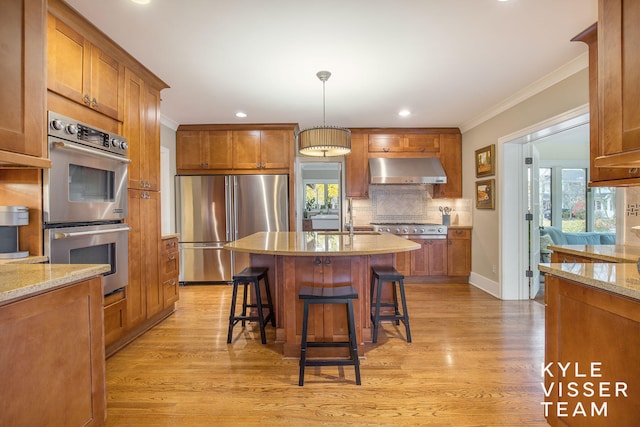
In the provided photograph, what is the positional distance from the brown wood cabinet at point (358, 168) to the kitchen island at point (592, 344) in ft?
11.6

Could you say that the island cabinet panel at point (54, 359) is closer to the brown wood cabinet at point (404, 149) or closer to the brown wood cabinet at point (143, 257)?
the brown wood cabinet at point (143, 257)

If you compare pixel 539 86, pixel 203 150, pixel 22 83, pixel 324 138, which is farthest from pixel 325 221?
pixel 22 83

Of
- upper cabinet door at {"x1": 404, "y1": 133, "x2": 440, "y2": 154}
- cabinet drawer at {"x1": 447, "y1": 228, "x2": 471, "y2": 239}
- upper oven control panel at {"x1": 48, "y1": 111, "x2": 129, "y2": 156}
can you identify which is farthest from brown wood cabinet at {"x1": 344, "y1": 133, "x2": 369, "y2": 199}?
upper oven control panel at {"x1": 48, "y1": 111, "x2": 129, "y2": 156}

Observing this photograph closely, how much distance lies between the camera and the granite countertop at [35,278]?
1.06 meters

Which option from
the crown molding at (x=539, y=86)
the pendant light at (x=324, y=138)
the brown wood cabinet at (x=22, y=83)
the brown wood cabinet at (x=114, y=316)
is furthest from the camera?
the pendant light at (x=324, y=138)

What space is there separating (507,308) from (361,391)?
8.08 feet

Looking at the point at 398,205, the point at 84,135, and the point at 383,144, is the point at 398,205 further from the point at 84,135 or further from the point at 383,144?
the point at 84,135

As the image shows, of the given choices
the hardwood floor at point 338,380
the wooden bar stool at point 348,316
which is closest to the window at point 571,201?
the hardwood floor at point 338,380

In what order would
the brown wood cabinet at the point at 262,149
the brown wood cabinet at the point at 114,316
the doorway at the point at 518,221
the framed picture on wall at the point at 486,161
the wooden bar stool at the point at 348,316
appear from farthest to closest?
the brown wood cabinet at the point at 262,149, the framed picture on wall at the point at 486,161, the doorway at the point at 518,221, the brown wood cabinet at the point at 114,316, the wooden bar stool at the point at 348,316

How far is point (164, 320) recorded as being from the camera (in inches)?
126

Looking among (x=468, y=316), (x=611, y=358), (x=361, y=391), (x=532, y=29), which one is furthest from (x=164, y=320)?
(x=532, y=29)

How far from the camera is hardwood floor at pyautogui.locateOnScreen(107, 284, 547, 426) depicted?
170 cm

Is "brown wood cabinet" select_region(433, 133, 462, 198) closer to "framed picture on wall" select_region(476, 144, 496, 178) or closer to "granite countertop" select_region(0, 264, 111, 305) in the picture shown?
"framed picture on wall" select_region(476, 144, 496, 178)

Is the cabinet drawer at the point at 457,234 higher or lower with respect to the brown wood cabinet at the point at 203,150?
lower
